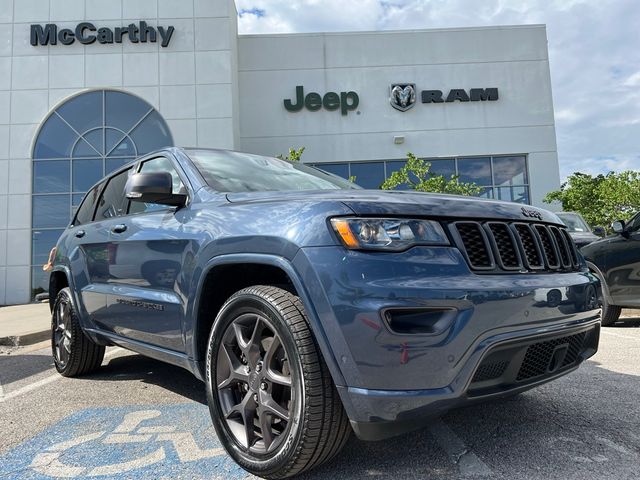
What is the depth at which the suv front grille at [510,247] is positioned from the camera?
78.5 inches

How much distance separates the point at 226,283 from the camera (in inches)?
98.1

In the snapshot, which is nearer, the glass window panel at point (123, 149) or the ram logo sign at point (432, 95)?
the glass window panel at point (123, 149)

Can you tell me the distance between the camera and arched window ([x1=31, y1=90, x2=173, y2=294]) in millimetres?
15625

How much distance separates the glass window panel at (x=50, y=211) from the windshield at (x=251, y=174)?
14505 mm

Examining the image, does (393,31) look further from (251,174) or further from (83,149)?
(251,174)

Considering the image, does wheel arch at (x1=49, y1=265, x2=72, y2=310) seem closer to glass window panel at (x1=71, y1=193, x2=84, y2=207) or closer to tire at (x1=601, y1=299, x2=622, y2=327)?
tire at (x1=601, y1=299, x2=622, y2=327)

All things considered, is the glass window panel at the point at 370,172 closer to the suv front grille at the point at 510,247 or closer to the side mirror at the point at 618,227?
the side mirror at the point at 618,227

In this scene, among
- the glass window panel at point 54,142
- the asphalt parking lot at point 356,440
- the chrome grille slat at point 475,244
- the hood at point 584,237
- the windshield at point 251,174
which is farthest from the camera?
the glass window panel at point 54,142

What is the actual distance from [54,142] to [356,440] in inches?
652

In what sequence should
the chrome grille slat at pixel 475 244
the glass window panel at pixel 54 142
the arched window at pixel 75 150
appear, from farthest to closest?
the glass window panel at pixel 54 142
the arched window at pixel 75 150
the chrome grille slat at pixel 475 244

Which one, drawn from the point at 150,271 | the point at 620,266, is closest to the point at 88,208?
the point at 150,271

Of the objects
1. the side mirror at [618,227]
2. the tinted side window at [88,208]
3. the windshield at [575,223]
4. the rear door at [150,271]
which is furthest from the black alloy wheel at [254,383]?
the windshield at [575,223]

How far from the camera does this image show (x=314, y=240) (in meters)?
1.90

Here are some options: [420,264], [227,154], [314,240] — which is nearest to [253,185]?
[227,154]
